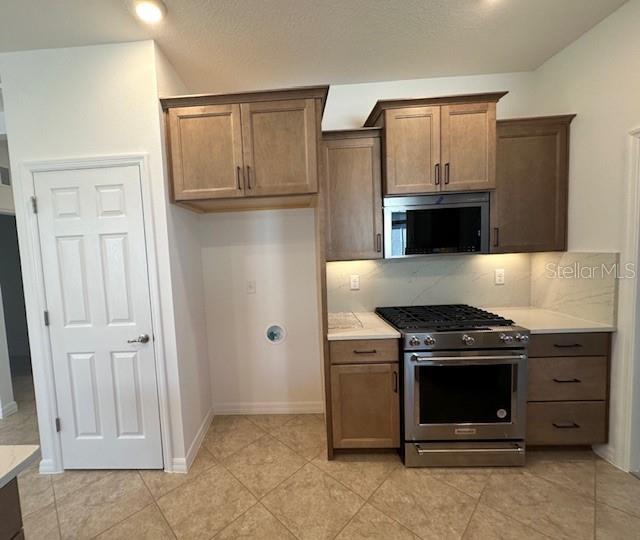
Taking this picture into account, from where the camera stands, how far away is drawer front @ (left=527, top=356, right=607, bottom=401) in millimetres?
2111

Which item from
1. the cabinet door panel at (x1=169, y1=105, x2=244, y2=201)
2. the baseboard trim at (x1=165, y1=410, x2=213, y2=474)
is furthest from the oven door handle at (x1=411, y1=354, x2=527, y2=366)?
the baseboard trim at (x1=165, y1=410, x2=213, y2=474)

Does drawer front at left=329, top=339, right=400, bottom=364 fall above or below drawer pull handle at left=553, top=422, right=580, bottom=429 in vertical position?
above

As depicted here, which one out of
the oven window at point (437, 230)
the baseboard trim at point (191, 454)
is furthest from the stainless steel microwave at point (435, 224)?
the baseboard trim at point (191, 454)

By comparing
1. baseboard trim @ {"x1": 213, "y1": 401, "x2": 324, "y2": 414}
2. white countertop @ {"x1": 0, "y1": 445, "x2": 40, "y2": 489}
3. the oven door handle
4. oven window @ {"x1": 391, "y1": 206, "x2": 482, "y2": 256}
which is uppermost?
oven window @ {"x1": 391, "y1": 206, "x2": 482, "y2": 256}

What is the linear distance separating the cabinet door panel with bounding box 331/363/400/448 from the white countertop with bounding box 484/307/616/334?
3.51 feet

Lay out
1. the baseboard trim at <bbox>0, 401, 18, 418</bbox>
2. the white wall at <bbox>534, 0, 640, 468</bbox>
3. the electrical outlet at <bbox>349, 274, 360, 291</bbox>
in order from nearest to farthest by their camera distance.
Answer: the white wall at <bbox>534, 0, 640, 468</bbox>
the electrical outlet at <bbox>349, 274, 360, 291</bbox>
the baseboard trim at <bbox>0, 401, 18, 418</bbox>

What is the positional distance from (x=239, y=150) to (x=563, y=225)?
2.56 m

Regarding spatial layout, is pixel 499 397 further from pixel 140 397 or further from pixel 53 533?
pixel 53 533

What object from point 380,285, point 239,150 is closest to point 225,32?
point 239,150

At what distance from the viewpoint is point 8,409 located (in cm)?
306

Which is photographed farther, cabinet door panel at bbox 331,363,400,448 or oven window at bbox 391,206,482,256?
oven window at bbox 391,206,482,256

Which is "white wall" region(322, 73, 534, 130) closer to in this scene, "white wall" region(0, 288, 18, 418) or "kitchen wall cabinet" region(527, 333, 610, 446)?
"kitchen wall cabinet" region(527, 333, 610, 446)

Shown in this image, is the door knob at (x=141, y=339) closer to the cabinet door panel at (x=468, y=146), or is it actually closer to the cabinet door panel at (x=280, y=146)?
the cabinet door panel at (x=280, y=146)

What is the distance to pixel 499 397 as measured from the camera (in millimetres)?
2082
